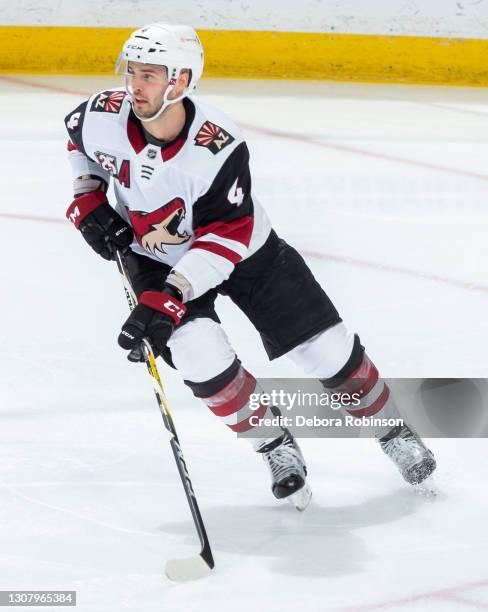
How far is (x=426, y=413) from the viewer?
262 cm

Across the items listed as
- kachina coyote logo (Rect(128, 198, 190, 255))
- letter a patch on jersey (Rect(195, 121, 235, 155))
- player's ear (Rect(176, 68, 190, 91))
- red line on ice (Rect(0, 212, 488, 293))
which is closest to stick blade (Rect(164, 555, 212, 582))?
kachina coyote logo (Rect(128, 198, 190, 255))

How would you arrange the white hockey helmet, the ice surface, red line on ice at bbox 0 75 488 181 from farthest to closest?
1. red line on ice at bbox 0 75 488 181
2. the white hockey helmet
3. the ice surface

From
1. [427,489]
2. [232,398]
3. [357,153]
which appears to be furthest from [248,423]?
[357,153]

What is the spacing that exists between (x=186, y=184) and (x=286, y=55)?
14.2 ft

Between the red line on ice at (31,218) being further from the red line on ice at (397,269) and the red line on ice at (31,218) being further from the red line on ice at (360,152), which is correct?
the red line on ice at (360,152)

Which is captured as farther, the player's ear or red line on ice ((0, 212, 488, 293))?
red line on ice ((0, 212, 488, 293))

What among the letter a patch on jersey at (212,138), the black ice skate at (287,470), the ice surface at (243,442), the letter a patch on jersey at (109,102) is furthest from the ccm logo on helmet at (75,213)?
the black ice skate at (287,470)

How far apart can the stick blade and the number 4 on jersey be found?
26.2 inches

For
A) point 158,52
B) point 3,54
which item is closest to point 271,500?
point 158,52

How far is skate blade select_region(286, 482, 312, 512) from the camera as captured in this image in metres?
2.12

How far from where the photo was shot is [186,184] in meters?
2.07

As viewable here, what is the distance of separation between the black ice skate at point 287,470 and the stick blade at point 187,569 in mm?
269

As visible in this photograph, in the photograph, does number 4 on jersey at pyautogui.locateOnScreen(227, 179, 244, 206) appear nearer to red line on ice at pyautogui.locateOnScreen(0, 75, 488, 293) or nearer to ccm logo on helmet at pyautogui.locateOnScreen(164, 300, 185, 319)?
ccm logo on helmet at pyautogui.locateOnScreen(164, 300, 185, 319)

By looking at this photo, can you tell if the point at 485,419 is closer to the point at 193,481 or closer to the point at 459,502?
the point at 459,502
